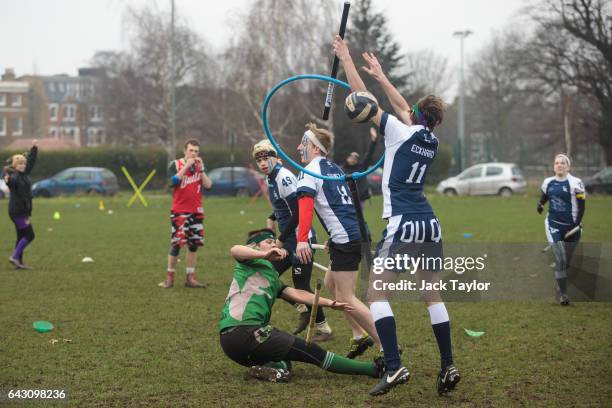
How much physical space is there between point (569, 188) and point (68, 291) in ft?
21.8

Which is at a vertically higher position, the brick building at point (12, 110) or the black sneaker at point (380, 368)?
the brick building at point (12, 110)

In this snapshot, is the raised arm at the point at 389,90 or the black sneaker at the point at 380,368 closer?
the raised arm at the point at 389,90

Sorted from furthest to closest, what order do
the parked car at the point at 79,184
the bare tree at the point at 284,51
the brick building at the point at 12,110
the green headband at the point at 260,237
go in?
the brick building at the point at 12,110 < the bare tree at the point at 284,51 < the parked car at the point at 79,184 < the green headband at the point at 260,237

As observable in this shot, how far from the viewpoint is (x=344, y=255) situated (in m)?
6.59

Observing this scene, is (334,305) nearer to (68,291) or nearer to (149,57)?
(68,291)

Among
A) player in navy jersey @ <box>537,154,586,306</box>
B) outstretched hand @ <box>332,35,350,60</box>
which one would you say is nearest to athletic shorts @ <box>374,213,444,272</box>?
outstretched hand @ <box>332,35,350,60</box>

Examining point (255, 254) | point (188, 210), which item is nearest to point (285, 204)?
point (255, 254)

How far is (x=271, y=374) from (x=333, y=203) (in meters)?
1.56

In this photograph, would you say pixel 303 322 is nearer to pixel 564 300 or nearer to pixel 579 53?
pixel 564 300

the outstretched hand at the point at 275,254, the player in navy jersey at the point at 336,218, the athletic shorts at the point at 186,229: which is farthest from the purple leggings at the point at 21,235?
the outstretched hand at the point at 275,254

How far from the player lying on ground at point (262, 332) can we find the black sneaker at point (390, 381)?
0.53 meters

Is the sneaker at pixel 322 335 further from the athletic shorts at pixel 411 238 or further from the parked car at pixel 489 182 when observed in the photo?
the parked car at pixel 489 182

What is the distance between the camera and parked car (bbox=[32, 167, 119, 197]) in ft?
117

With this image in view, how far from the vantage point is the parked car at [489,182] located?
3550 centimetres
